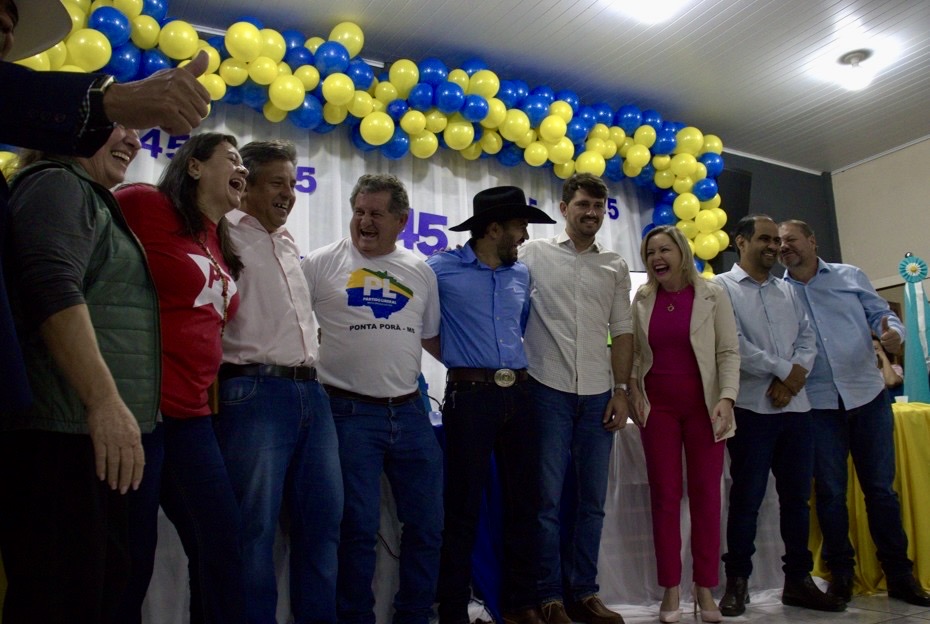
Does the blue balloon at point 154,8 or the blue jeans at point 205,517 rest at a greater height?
the blue balloon at point 154,8

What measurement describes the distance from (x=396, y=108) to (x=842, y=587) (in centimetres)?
313

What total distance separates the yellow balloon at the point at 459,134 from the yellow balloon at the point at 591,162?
78cm

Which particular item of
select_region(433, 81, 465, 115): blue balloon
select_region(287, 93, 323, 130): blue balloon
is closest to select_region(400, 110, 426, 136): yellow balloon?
select_region(433, 81, 465, 115): blue balloon

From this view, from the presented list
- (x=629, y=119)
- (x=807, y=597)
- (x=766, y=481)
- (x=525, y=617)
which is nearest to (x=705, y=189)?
(x=629, y=119)

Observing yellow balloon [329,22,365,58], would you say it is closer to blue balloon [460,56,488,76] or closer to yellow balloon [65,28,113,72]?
blue balloon [460,56,488,76]

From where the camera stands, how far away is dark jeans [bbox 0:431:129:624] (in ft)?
3.61

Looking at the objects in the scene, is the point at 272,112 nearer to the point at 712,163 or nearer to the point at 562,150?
the point at 562,150

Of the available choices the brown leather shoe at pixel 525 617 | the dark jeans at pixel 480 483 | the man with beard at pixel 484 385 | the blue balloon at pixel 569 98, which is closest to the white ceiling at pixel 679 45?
the blue balloon at pixel 569 98

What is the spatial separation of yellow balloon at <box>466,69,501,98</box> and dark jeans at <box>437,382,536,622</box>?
89.4 inches

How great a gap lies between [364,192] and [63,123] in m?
1.47

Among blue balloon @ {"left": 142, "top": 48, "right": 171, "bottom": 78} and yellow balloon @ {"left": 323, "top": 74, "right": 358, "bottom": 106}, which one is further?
yellow balloon @ {"left": 323, "top": 74, "right": 358, "bottom": 106}

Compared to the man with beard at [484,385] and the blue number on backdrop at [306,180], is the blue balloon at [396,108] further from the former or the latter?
the man with beard at [484,385]

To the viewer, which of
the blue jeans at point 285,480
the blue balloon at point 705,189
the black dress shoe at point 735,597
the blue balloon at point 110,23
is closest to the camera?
the blue jeans at point 285,480

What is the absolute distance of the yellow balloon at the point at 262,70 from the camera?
149 inches
